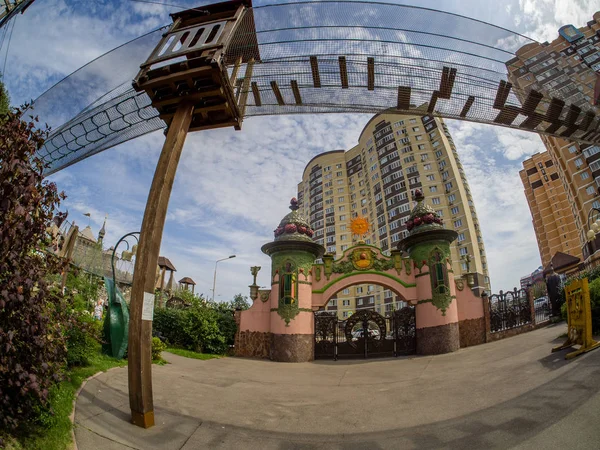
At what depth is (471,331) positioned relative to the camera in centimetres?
1439

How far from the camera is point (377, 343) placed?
49.6 feet

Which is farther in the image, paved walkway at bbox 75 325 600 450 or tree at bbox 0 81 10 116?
tree at bbox 0 81 10 116

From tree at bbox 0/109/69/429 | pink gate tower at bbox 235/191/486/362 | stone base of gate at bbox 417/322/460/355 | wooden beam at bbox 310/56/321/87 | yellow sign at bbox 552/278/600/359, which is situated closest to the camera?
tree at bbox 0/109/69/429

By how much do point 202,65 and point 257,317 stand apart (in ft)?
41.1

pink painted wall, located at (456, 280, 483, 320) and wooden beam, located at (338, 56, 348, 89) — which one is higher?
wooden beam, located at (338, 56, 348, 89)

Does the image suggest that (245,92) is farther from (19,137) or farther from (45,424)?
(45,424)

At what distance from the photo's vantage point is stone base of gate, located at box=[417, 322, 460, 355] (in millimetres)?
13773

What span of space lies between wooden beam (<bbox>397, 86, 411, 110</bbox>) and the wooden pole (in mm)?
4595

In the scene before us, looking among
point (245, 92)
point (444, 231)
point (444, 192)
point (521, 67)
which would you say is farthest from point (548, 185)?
point (245, 92)

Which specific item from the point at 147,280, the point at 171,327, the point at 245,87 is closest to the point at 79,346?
the point at 147,280

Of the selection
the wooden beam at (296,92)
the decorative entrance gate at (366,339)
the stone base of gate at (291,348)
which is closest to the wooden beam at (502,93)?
the wooden beam at (296,92)

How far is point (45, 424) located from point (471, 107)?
9.00m

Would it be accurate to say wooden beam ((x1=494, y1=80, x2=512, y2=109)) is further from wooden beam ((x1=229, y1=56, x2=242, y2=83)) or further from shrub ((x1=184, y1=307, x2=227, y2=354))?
shrub ((x1=184, y1=307, x2=227, y2=354))

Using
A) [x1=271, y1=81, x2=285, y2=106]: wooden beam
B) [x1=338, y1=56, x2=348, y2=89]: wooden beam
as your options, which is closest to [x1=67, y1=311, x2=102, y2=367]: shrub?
[x1=271, y1=81, x2=285, y2=106]: wooden beam
